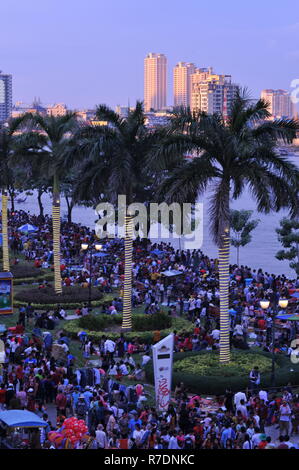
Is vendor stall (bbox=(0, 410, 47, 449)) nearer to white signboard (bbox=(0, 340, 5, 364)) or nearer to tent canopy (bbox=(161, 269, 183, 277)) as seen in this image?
white signboard (bbox=(0, 340, 5, 364))

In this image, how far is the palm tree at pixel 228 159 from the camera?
24672mm

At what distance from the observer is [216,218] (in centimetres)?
2477

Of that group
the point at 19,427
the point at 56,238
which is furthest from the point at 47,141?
the point at 19,427

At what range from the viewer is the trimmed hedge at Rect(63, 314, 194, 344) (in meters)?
31.1

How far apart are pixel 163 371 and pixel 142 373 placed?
3.45 meters

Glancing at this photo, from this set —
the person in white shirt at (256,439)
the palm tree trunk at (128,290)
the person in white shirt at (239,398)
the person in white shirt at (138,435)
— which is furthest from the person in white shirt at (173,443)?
the palm tree trunk at (128,290)

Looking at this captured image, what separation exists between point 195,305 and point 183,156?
1065 cm

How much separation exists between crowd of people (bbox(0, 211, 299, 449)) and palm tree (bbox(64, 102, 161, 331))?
4265 mm

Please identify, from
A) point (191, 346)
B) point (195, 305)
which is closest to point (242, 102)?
point (191, 346)

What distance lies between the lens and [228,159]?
81.4ft

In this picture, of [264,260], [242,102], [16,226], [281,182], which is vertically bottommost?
[264,260]

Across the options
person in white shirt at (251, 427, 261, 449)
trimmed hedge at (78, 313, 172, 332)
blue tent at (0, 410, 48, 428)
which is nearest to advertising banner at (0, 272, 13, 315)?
trimmed hedge at (78, 313, 172, 332)

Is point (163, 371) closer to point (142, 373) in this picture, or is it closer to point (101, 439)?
point (142, 373)
